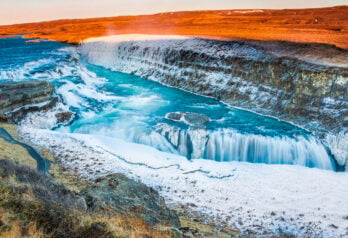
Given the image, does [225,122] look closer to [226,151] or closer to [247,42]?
[226,151]

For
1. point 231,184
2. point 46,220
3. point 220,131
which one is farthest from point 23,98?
point 46,220

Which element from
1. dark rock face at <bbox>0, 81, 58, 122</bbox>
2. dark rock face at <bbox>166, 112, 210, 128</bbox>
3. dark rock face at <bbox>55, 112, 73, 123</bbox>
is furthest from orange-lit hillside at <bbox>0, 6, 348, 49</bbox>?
dark rock face at <bbox>0, 81, 58, 122</bbox>

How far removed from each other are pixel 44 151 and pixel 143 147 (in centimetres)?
448

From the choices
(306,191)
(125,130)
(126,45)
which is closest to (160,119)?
(125,130)

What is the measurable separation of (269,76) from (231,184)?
1168 centimetres

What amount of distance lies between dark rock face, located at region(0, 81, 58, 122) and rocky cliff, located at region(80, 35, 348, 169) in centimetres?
1142

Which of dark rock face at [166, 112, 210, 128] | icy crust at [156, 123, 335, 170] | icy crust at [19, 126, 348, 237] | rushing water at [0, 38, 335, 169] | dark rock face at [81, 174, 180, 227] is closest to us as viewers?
dark rock face at [81, 174, 180, 227]

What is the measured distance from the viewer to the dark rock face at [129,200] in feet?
23.7

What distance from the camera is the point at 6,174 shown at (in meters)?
6.88

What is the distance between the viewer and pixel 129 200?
8039 mm

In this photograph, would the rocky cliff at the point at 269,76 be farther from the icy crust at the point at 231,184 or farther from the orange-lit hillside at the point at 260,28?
the icy crust at the point at 231,184

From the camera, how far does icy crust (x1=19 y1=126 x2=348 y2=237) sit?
891 centimetres

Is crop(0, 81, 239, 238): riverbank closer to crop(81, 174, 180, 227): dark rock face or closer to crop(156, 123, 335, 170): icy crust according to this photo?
crop(81, 174, 180, 227): dark rock face

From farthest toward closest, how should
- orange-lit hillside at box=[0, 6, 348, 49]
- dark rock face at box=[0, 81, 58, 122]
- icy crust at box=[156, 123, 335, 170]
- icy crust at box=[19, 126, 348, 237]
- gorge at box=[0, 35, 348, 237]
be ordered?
orange-lit hillside at box=[0, 6, 348, 49]
dark rock face at box=[0, 81, 58, 122]
icy crust at box=[156, 123, 335, 170]
gorge at box=[0, 35, 348, 237]
icy crust at box=[19, 126, 348, 237]
